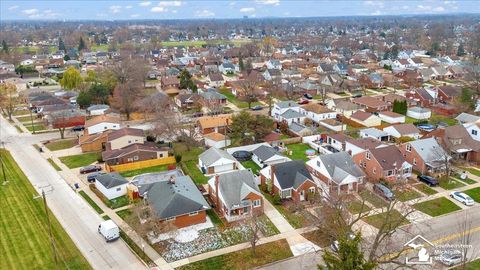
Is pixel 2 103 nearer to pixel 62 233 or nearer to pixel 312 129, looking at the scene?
pixel 62 233

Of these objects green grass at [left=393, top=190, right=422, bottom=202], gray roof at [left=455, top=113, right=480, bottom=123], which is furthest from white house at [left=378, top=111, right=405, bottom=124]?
green grass at [left=393, top=190, right=422, bottom=202]

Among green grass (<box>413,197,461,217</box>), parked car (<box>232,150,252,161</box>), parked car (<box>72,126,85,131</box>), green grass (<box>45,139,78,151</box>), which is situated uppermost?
parked car (<box>72,126,85,131</box>)

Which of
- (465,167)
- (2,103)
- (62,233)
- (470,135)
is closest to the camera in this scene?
(62,233)

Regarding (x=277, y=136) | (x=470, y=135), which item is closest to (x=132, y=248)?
(x=277, y=136)

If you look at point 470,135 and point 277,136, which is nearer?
point 470,135

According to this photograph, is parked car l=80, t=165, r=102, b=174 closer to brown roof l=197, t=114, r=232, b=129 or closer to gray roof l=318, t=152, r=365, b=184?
brown roof l=197, t=114, r=232, b=129

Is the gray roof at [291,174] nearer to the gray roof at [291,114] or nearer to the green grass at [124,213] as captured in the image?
the green grass at [124,213]

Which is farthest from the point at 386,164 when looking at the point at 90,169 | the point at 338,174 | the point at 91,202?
the point at 90,169
